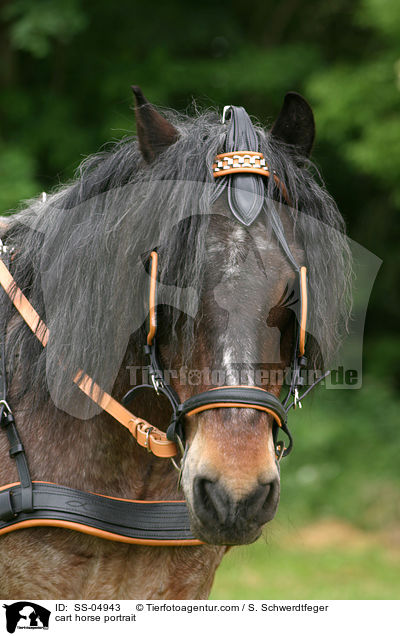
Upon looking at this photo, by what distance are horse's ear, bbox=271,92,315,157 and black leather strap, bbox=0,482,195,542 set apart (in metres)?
1.21

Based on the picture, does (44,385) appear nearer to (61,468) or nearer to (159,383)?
(61,468)

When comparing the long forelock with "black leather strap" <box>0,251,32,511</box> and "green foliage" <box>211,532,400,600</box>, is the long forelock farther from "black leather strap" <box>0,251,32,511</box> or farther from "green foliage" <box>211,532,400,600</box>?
"green foliage" <box>211,532,400,600</box>

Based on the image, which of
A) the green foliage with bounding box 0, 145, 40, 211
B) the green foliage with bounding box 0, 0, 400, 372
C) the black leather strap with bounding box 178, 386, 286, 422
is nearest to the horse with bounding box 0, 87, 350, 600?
the black leather strap with bounding box 178, 386, 286, 422

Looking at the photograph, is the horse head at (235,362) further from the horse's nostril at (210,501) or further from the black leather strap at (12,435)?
the black leather strap at (12,435)

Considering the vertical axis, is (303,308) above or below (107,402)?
above

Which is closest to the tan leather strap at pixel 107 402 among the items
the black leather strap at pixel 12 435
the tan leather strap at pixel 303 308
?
the black leather strap at pixel 12 435

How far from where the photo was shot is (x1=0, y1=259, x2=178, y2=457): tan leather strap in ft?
6.67

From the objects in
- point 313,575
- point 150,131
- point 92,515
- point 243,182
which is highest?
point 150,131

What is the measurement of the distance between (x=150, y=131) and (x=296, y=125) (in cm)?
47

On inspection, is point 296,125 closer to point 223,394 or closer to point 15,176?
point 223,394

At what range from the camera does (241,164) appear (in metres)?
2.03

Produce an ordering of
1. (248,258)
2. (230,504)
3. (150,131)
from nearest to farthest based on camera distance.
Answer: (230,504), (248,258), (150,131)

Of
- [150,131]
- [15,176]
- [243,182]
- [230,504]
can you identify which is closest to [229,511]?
[230,504]
